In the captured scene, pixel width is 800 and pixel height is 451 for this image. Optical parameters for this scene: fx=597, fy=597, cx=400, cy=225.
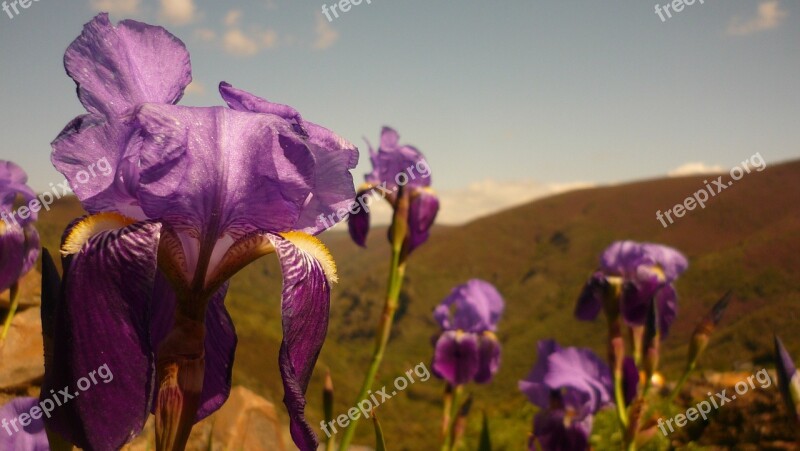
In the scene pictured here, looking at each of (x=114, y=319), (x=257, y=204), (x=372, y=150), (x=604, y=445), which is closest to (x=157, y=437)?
(x=114, y=319)

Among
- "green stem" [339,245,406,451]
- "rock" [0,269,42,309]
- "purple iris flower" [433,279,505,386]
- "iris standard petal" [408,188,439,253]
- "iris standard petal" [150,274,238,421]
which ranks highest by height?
"rock" [0,269,42,309]

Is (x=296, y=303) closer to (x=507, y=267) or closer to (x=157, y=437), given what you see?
(x=157, y=437)

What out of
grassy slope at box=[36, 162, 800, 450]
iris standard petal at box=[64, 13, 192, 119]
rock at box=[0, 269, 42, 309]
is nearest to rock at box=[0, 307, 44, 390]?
rock at box=[0, 269, 42, 309]

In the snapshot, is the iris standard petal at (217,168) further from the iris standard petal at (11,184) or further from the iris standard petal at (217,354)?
the iris standard petal at (11,184)

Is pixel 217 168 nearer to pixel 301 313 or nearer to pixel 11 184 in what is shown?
pixel 301 313

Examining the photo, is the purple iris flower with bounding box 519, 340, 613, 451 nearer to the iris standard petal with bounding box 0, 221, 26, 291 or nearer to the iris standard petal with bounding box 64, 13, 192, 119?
the iris standard petal with bounding box 0, 221, 26, 291
